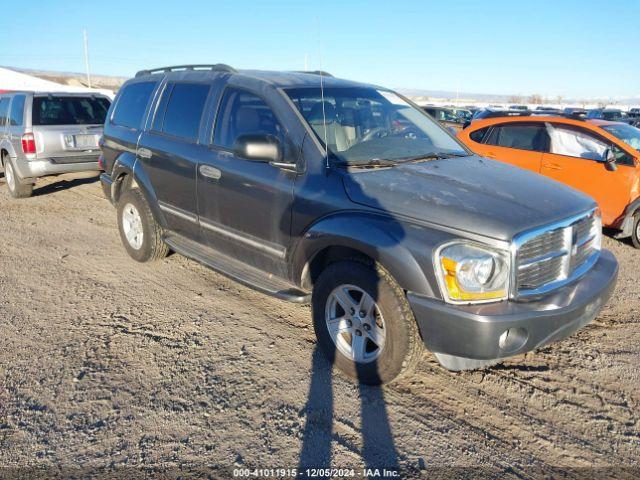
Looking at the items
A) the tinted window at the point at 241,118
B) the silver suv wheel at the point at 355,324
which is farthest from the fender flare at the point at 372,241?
the tinted window at the point at 241,118

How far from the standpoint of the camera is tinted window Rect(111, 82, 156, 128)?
515cm

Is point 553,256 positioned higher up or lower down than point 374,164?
lower down

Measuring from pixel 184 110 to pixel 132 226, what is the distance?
163cm

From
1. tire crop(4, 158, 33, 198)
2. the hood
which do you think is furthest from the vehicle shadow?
the hood

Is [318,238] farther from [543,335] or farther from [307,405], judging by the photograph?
[543,335]

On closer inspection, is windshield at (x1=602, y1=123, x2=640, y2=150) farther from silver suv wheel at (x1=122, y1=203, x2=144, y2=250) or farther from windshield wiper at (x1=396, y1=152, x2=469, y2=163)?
silver suv wheel at (x1=122, y1=203, x2=144, y2=250)

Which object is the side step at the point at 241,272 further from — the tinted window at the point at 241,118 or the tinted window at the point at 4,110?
the tinted window at the point at 4,110

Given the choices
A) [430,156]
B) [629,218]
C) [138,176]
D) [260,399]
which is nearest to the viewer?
[260,399]

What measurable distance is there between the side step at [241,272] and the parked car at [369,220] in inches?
0.7

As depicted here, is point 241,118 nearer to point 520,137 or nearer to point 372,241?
point 372,241

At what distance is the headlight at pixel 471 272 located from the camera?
8.84ft

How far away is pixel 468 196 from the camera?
303cm

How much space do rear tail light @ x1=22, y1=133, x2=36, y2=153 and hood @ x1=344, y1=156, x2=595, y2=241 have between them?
276 inches

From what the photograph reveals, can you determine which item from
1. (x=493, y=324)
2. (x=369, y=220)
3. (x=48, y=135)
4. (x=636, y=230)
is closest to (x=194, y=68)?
(x=369, y=220)
